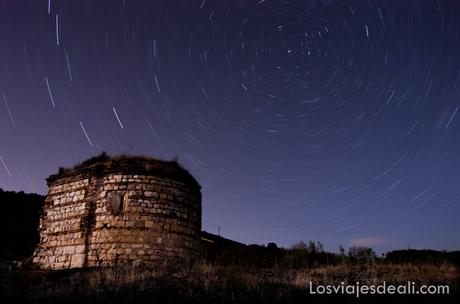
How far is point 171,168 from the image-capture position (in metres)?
15.9

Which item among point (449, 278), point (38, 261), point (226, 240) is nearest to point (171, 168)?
point (38, 261)

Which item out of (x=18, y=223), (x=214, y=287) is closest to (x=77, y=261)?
(x=214, y=287)

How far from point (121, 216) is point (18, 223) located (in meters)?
27.3

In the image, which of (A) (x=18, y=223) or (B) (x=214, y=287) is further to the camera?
(A) (x=18, y=223)

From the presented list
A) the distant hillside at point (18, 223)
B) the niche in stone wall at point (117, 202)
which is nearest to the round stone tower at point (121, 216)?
the niche in stone wall at point (117, 202)

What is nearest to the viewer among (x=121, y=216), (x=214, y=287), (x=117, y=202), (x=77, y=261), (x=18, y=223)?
(x=214, y=287)

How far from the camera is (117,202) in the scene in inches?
579

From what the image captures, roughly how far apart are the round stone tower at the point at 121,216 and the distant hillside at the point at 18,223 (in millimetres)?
10153

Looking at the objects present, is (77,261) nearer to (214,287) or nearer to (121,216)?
(121,216)

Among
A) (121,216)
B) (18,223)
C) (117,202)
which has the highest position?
(18,223)

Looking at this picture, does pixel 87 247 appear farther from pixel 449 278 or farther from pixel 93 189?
pixel 449 278

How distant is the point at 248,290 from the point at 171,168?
329 inches

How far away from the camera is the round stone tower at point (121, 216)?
1416 cm

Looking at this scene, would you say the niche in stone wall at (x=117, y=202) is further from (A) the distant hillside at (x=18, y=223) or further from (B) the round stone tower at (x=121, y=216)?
(A) the distant hillside at (x=18, y=223)
